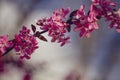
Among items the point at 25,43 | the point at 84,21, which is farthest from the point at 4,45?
the point at 84,21

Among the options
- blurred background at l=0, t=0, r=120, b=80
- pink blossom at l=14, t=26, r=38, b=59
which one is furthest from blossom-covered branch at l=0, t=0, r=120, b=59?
blurred background at l=0, t=0, r=120, b=80

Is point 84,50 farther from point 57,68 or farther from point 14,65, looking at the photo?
point 14,65

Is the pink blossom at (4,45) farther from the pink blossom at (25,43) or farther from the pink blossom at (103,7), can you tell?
the pink blossom at (103,7)

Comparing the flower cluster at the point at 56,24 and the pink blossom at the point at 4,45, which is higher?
the flower cluster at the point at 56,24

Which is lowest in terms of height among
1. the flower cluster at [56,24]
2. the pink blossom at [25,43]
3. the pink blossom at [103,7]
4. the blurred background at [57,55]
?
the blurred background at [57,55]

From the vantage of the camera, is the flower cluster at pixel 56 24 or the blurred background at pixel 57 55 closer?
the flower cluster at pixel 56 24

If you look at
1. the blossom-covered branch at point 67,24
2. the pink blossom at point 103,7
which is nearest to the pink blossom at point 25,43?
the blossom-covered branch at point 67,24

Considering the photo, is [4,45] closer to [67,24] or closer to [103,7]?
[67,24]
